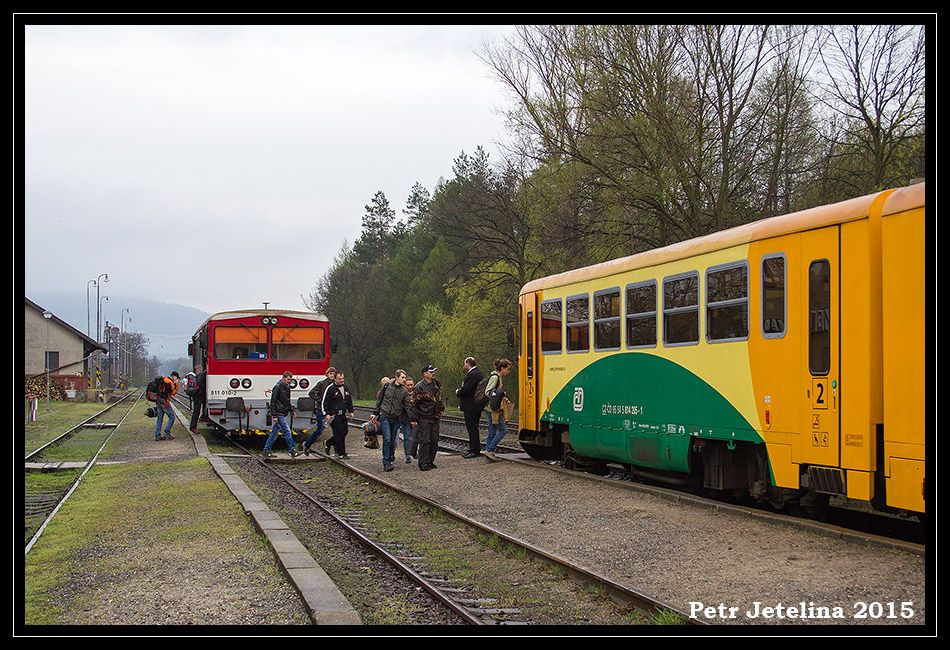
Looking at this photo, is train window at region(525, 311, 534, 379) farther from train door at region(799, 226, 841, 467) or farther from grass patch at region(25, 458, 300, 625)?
train door at region(799, 226, 841, 467)

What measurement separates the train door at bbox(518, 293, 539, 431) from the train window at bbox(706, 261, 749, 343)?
6315 mm

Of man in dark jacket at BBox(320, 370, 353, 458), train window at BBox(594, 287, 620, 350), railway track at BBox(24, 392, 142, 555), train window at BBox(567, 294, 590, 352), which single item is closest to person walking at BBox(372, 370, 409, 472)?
man in dark jacket at BBox(320, 370, 353, 458)

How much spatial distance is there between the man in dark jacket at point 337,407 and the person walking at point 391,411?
1.29 meters

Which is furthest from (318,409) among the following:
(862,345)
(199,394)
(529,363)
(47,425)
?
(47,425)

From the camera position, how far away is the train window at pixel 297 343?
2583 centimetres

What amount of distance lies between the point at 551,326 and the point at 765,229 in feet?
22.5

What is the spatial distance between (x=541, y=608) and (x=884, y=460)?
338cm

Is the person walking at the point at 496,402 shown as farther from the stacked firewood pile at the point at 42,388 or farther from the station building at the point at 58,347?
the station building at the point at 58,347

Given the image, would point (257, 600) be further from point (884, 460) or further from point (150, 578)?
point (884, 460)

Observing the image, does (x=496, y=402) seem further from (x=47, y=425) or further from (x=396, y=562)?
Answer: (x=47, y=425)

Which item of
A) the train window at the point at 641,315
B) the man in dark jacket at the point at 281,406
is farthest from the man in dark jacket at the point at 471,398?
the train window at the point at 641,315

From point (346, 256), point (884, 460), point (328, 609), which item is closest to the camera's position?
point (328, 609)

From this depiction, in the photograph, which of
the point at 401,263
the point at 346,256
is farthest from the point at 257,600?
the point at 346,256
